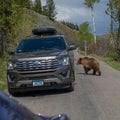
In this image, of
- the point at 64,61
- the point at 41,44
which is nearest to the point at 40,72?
the point at 64,61

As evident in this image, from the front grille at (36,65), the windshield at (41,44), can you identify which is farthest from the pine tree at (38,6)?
the front grille at (36,65)

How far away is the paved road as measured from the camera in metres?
11.3

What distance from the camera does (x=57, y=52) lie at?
51.2 feet

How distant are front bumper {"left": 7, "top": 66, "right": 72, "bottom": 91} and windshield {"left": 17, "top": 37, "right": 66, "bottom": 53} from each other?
4.79 feet

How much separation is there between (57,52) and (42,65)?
889 millimetres

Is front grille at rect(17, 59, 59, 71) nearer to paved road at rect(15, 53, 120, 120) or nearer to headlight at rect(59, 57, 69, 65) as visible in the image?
headlight at rect(59, 57, 69, 65)

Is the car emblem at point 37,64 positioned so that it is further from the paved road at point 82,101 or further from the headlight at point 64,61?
the paved road at point 82,101

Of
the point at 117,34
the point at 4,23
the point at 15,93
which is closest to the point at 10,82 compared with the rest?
the point at 15,93

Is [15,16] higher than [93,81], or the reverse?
[15,16]

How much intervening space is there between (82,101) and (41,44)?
12.0 feet

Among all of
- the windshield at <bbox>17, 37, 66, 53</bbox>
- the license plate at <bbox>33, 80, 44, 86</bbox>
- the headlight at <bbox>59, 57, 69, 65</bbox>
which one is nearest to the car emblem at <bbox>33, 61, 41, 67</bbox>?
the license plate at <bbox>33, 80, 44, 86</bbox>

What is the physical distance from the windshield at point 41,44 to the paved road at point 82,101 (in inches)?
58.9

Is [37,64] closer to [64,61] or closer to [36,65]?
[36,65]

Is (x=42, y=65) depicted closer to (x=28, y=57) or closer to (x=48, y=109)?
(x=28, y=57)
